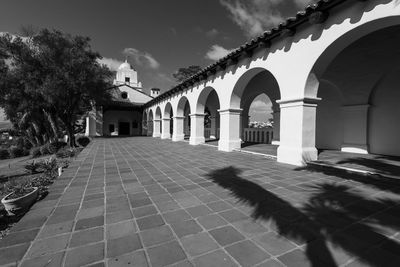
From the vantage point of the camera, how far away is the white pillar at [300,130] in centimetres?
527

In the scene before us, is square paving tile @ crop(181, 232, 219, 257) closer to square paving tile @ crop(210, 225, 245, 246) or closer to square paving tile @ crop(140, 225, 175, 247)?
square paving tile @ crop(210, 225, 245, 246)

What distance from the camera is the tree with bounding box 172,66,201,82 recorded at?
31812 mm

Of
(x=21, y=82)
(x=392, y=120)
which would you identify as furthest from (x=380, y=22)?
(x=21, y=82)

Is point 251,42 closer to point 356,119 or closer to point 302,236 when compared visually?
point 356,119

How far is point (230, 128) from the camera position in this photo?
8406 millimetres

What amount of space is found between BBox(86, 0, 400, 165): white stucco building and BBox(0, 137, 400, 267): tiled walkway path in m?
2.39

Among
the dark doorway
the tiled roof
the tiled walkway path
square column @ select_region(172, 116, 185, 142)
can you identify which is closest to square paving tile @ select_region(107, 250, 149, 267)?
the tiled walkway path

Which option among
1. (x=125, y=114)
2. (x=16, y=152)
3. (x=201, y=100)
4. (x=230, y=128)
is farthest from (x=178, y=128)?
(x=125, y=114)

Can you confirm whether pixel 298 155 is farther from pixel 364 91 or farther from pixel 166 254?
pixel 166 254

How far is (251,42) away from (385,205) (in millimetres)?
5492

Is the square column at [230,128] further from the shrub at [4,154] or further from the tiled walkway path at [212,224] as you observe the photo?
the shrub at [4,154]

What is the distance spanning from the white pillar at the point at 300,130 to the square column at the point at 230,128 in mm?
2906

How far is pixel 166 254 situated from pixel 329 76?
307 inches

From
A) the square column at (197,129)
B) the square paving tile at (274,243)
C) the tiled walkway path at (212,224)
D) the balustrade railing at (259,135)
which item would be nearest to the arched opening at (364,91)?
the tiled walkway path at (212,224)
